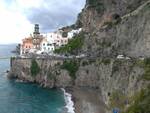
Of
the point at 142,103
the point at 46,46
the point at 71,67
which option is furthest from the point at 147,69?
the point at 46,46

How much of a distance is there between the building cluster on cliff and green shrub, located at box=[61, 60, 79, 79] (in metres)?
33.3

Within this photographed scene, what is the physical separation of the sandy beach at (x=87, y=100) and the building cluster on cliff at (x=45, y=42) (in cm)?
4558

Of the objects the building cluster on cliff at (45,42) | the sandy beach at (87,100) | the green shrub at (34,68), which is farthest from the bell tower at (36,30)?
the sandy beach at (87,100)

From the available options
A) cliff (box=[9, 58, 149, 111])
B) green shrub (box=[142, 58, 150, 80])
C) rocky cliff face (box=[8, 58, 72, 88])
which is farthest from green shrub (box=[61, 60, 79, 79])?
green shrub (box=[142, 58, 150, 80])

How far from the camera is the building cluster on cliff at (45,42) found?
135 m

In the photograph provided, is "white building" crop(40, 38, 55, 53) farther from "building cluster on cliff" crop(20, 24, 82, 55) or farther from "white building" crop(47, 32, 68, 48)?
"white building" crop(47, 32, 68, 48)

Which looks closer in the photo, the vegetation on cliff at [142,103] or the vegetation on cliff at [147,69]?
the vegetation on cliff at [142,103]

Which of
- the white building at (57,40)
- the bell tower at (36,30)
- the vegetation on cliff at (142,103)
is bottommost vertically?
the vegetation on cliff at (142,103)

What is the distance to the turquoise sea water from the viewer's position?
72.9m

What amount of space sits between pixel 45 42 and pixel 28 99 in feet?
189

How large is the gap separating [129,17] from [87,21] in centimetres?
2661

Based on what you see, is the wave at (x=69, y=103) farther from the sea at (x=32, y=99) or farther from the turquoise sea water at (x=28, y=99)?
the turquoise sea water at (x=28, y=99)

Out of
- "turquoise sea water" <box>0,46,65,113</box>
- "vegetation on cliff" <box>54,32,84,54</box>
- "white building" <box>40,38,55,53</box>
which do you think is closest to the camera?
"turquoise sea water" <box>0,46,65,113</box>

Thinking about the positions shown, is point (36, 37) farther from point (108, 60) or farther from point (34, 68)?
point (108, 60)
